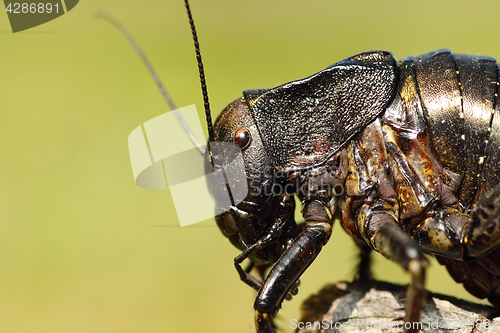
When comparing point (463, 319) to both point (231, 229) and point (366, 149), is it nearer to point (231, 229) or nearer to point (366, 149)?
point (366, 149)

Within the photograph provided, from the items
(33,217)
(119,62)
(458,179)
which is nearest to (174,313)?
(33,217)

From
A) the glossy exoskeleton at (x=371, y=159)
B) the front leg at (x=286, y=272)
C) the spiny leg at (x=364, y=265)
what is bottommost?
the spiny leg at (x=364, y=265)

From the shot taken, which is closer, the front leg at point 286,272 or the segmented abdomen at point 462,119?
the front leg at point 286,272

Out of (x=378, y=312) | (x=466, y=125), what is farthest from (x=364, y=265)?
(x=466, y=125)

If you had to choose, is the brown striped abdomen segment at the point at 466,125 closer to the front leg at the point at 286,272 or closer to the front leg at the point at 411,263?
the front leg at the point at 411,263

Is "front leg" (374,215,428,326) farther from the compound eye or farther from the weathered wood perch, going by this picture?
the compound eye

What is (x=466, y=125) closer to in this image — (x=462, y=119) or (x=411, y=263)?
(x=462, y=119)

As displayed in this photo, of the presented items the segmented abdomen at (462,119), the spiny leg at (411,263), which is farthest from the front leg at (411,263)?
the segmented abdomen at (462,119)
